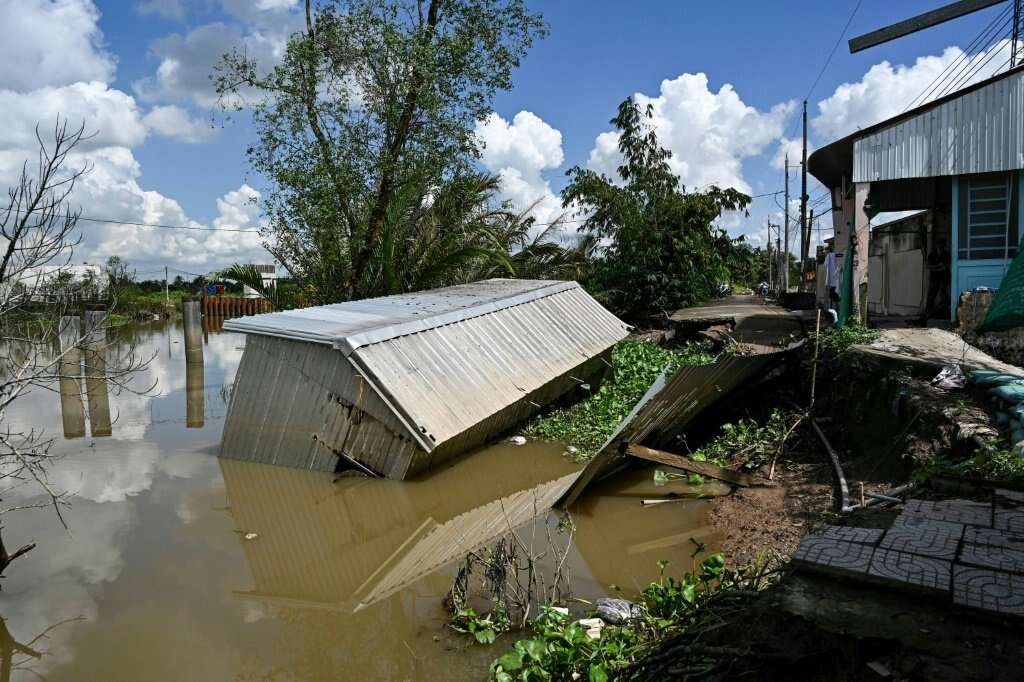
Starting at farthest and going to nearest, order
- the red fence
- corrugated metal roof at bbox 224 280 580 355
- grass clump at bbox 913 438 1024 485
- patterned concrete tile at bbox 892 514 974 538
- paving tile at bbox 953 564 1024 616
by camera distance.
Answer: the red fence → corrugated metal roof at bbox 224 280 580 355 → grass clump at bbox 913 438 1024 485 → patterned concrete tile at bbox 892 514 974 538 → paving tile at bbox 953 564 1024 616

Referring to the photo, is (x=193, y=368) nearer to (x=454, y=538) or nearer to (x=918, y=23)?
(x=454, y=538)

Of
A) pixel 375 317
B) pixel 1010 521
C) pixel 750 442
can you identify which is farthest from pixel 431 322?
pixel 1010 521

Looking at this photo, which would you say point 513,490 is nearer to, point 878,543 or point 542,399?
point 542,399

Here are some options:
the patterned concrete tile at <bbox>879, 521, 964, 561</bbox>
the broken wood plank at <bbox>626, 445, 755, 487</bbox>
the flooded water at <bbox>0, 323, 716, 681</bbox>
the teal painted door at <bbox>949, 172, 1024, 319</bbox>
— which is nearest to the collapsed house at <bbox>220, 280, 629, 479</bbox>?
the flooded water at <bbox>0, 323, 716, 681</bbox>

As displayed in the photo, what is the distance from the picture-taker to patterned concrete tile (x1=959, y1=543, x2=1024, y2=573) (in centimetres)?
317

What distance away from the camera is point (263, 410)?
9500 millimetres

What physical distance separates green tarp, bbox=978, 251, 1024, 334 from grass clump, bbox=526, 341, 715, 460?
3.99 metres

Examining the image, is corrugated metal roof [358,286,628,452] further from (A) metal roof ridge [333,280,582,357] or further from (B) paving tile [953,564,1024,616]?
(B) paving tile [953,564,1024,616]

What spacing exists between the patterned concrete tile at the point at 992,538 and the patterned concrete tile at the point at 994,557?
63 millimetres

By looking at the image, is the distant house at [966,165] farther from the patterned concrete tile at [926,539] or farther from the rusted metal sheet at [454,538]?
the patterned concrete tile at [926,539]

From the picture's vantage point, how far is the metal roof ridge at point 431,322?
8.69 metres

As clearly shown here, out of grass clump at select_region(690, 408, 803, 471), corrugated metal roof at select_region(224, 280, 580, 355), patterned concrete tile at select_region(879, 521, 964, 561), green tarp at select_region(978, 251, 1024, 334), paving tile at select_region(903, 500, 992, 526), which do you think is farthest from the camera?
corrugated metal roof at select_region(224, 280, 580, 355)

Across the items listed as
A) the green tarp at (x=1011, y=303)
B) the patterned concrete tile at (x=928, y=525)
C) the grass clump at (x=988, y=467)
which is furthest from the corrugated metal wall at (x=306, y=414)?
the green tarp at (x=1011, y=303)

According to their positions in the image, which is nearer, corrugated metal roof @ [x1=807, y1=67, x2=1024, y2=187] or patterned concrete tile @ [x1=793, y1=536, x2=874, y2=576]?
patterned concrete tile @ [x1=793, y1=536, x2=874, y2=576]
